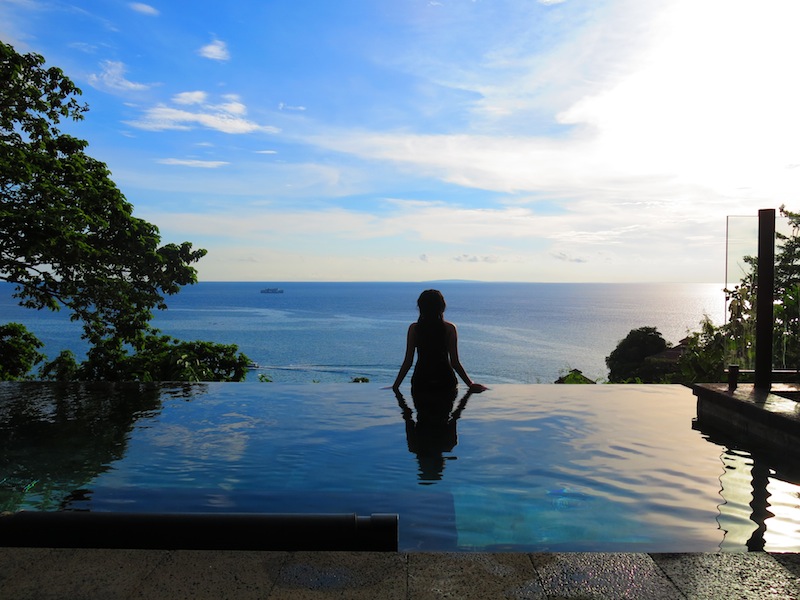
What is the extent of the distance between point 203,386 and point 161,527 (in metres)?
7.64

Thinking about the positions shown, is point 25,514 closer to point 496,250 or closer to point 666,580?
point 666,580

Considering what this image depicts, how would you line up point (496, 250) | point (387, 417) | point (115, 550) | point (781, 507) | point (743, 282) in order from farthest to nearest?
point (496, 250) → point (743, 282) → point (387, 417) → point (781, 507) → point (115, 550)

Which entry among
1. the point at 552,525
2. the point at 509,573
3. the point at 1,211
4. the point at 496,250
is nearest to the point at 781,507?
the point at 552,525

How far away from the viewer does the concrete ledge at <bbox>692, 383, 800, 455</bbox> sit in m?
6.08

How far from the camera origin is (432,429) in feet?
23.8

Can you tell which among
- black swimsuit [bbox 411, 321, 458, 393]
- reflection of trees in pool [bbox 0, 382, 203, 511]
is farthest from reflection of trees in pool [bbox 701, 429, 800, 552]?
reflection of trees in pool [bbox 0, 382, 203, 511]

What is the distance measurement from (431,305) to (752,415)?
3807mm

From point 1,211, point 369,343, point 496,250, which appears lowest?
point 369,343

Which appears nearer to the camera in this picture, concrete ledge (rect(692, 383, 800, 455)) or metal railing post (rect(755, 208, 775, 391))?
concrete ledge (rect(692, 383, 800, 455))

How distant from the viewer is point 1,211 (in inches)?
429

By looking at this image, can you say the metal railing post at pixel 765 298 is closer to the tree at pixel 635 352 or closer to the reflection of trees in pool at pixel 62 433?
the reflection of trees in pool at pixel 62 433

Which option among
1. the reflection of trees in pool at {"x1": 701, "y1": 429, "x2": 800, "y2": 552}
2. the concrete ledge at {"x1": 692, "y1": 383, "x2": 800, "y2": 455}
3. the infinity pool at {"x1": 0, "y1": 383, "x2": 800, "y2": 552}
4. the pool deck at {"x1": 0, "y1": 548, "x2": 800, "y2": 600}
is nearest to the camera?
the pool deck at {"x1": 0, "y1": 548, "x2": 800, "y2": 600}

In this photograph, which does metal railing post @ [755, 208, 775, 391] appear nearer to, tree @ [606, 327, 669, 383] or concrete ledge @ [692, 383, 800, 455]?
concrete ledge @ [692, 383, 800, 455]

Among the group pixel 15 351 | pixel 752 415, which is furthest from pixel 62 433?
pixel 15 351
